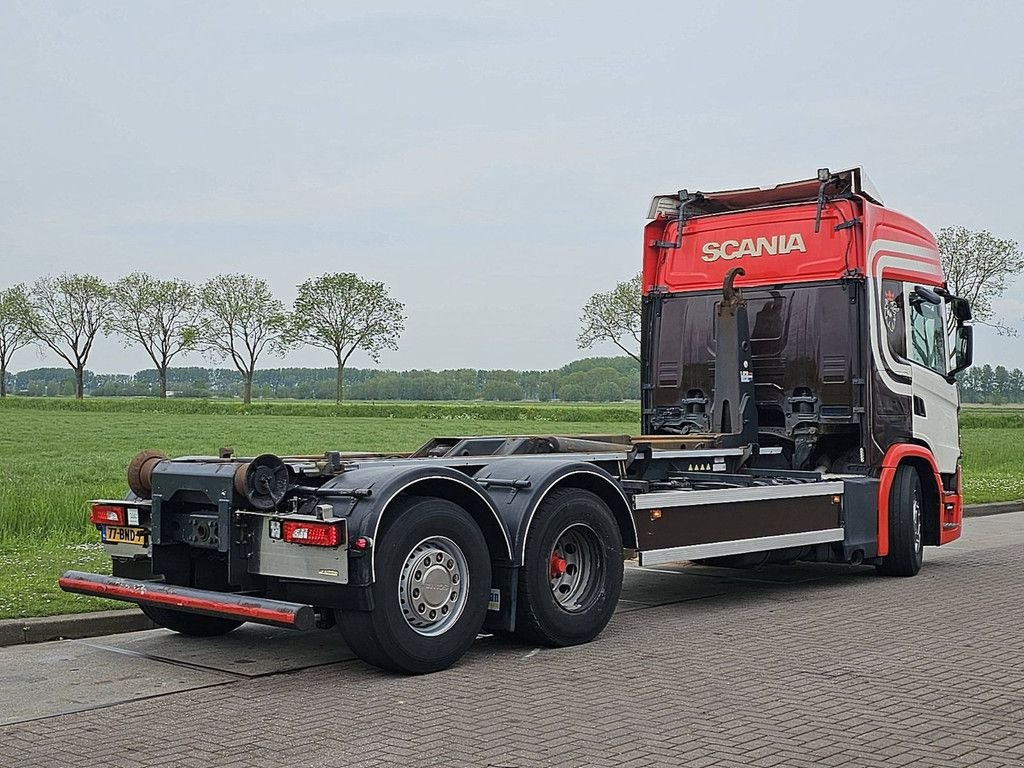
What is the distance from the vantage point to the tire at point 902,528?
40.8 feet

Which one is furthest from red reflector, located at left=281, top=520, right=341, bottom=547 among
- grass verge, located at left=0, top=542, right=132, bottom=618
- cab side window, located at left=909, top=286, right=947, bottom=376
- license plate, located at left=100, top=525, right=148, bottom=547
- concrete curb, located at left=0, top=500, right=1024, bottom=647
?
cab side window, located at left=909, top=286, right=947, bottom=376

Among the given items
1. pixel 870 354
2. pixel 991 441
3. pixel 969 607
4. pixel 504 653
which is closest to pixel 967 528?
pixel 870 354

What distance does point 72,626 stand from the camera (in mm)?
9227

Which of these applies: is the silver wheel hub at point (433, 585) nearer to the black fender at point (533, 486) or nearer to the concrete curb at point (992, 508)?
the black fender at point (533, 486)

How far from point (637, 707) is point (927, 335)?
7.58 metres

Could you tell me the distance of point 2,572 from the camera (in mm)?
10984

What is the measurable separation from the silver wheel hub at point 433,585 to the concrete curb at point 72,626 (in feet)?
8.76

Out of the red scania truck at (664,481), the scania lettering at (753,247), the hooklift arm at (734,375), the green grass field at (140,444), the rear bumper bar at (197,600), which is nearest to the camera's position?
the rear bumper bar at (197,600)

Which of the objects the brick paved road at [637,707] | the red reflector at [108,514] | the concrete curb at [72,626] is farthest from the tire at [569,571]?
the concrete curb at [72,626]

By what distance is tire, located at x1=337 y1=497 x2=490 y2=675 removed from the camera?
764 cm

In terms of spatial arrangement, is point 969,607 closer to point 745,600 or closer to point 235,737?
point 745,600

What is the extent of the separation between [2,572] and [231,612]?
4120 millimetres

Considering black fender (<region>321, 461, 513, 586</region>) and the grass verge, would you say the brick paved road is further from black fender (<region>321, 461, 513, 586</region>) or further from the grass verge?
the grass verge

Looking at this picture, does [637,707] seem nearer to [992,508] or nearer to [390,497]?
[390,497]
